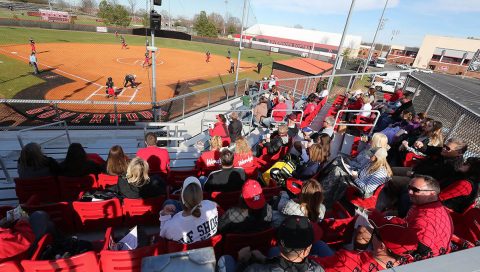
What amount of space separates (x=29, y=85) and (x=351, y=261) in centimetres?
2356

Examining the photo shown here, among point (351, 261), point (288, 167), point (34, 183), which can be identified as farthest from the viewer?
point (288, 167)

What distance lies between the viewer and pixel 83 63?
27891 millimetres

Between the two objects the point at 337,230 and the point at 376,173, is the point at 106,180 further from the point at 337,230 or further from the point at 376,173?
the point at 376,173

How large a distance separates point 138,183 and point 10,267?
161 centimetres

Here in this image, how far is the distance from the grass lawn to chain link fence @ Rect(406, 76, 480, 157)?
21939 millimetres

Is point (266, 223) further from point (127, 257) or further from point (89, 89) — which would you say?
point (89, 89)

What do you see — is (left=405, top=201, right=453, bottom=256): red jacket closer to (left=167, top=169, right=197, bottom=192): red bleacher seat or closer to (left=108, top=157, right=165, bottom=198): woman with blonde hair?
(left=108, top=157, right=165, bottom=198): woman with blonde hair

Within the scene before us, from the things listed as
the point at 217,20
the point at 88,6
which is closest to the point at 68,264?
the point at 88,6

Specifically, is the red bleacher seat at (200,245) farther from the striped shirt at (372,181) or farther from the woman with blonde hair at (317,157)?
the striped shirt at (372,181)

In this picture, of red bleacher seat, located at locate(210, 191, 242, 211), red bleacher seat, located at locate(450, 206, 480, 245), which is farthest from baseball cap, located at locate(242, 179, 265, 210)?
red bleacher seat, located at locate(450, 206, 480, 245)

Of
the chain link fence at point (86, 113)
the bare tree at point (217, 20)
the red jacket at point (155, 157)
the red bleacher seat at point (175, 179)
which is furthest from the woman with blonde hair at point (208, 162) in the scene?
the bare tree at point (217, 20)

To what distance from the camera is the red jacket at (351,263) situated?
2.26 meters

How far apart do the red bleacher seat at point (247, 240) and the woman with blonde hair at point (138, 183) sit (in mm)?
1537

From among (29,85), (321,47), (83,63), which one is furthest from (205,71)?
(321,47)
